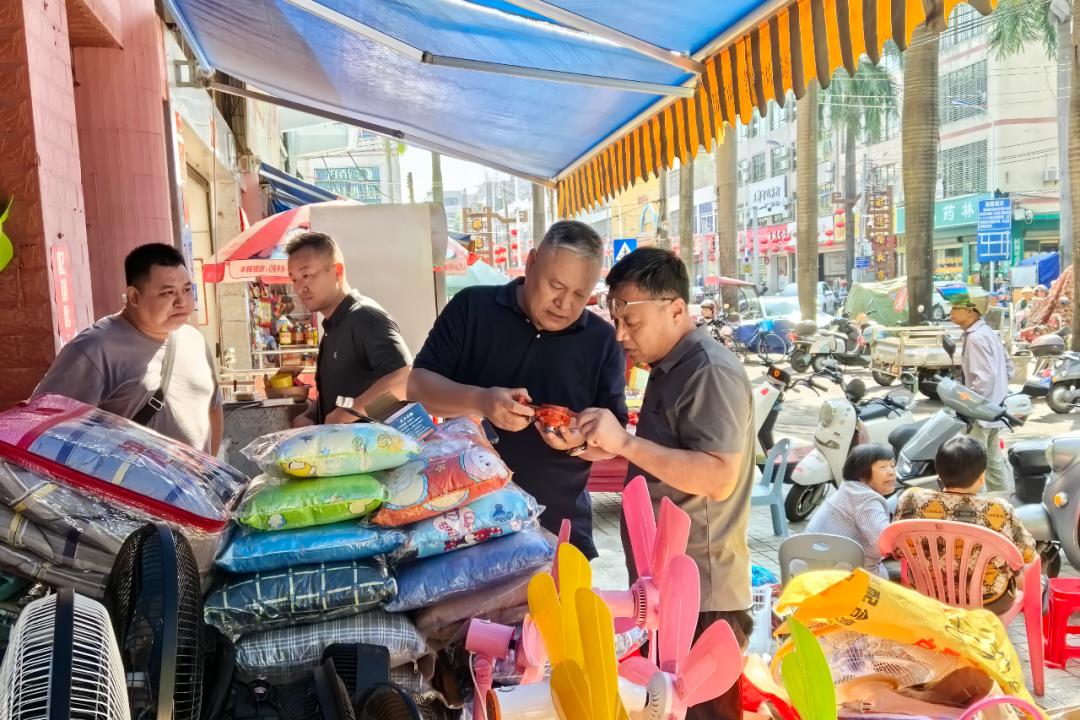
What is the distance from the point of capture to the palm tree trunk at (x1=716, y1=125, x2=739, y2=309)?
2325 centimetres

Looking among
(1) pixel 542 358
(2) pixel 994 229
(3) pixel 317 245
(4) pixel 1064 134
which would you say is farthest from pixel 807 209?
(1) pixel 542 358

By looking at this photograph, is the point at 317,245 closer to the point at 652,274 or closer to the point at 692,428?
the point at 652,274

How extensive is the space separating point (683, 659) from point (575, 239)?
67.2 inches

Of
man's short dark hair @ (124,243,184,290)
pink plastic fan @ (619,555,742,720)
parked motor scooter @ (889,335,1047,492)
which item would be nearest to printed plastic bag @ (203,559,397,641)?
pink plastic fan @ (619,555,742,720)

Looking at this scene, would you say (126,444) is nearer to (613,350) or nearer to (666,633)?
(666,633)

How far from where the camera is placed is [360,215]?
7188mm

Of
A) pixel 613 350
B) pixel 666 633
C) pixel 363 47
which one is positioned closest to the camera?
pixel 666 633

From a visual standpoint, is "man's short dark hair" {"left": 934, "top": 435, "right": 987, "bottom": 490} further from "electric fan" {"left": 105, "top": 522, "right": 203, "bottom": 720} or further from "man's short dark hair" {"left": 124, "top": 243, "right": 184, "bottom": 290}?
"electric fan" {"left": 105, "top": 522, "right": 203, "bottom": 720}

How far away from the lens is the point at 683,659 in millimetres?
1078

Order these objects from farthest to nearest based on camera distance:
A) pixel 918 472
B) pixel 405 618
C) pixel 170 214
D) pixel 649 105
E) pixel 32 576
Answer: pixel 918 472, pixel 170 214, pixel 649 105, pixel 405 618, pixel 32 576

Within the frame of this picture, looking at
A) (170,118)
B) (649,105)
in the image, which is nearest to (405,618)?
(649,105)

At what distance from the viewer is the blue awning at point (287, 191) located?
575 inches

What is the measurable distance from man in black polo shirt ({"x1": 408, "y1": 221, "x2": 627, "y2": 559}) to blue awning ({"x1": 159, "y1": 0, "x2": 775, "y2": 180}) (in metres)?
1.14

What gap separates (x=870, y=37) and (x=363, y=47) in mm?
3065
